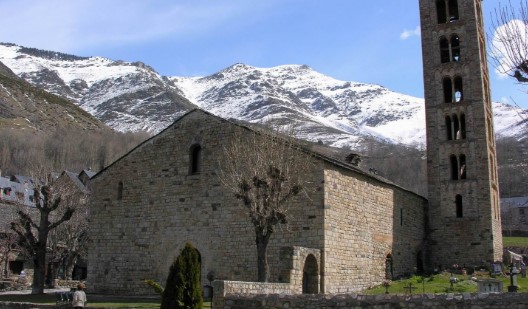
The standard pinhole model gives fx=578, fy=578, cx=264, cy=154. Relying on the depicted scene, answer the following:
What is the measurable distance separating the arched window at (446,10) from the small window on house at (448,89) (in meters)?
4.53

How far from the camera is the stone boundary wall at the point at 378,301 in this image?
13.5 metres

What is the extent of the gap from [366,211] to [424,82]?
1550 cm

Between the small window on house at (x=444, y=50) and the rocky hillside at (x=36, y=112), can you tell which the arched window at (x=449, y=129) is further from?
the rocky hillside at (x=36, y=112)

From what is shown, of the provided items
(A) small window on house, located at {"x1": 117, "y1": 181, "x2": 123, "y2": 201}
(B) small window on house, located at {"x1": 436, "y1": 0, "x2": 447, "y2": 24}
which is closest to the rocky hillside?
(A) small window on house, located at {"x1": 117, "y1": 181, "x2": 123, "y2": 201}

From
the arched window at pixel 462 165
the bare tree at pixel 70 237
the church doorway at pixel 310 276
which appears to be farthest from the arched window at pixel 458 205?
the bare tree at pixel 70 237

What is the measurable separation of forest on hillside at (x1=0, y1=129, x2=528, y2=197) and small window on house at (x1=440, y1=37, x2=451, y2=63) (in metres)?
58.7

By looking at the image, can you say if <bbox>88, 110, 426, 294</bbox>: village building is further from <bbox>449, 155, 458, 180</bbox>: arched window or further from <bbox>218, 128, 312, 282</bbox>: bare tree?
<bbox>449, 155, 458, 180</bbox>: arched window

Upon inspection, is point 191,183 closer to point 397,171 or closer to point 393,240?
point 393,240

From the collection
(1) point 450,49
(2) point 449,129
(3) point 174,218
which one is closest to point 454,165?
(2) point 449,129

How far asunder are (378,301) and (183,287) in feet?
19.8

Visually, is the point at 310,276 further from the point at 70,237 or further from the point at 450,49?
the point at 70,237

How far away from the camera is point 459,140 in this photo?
38.1 metres

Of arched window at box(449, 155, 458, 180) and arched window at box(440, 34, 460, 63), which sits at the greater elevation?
arched window at box(440, 34, 460, 63)

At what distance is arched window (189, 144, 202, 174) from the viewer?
28.0 metres
